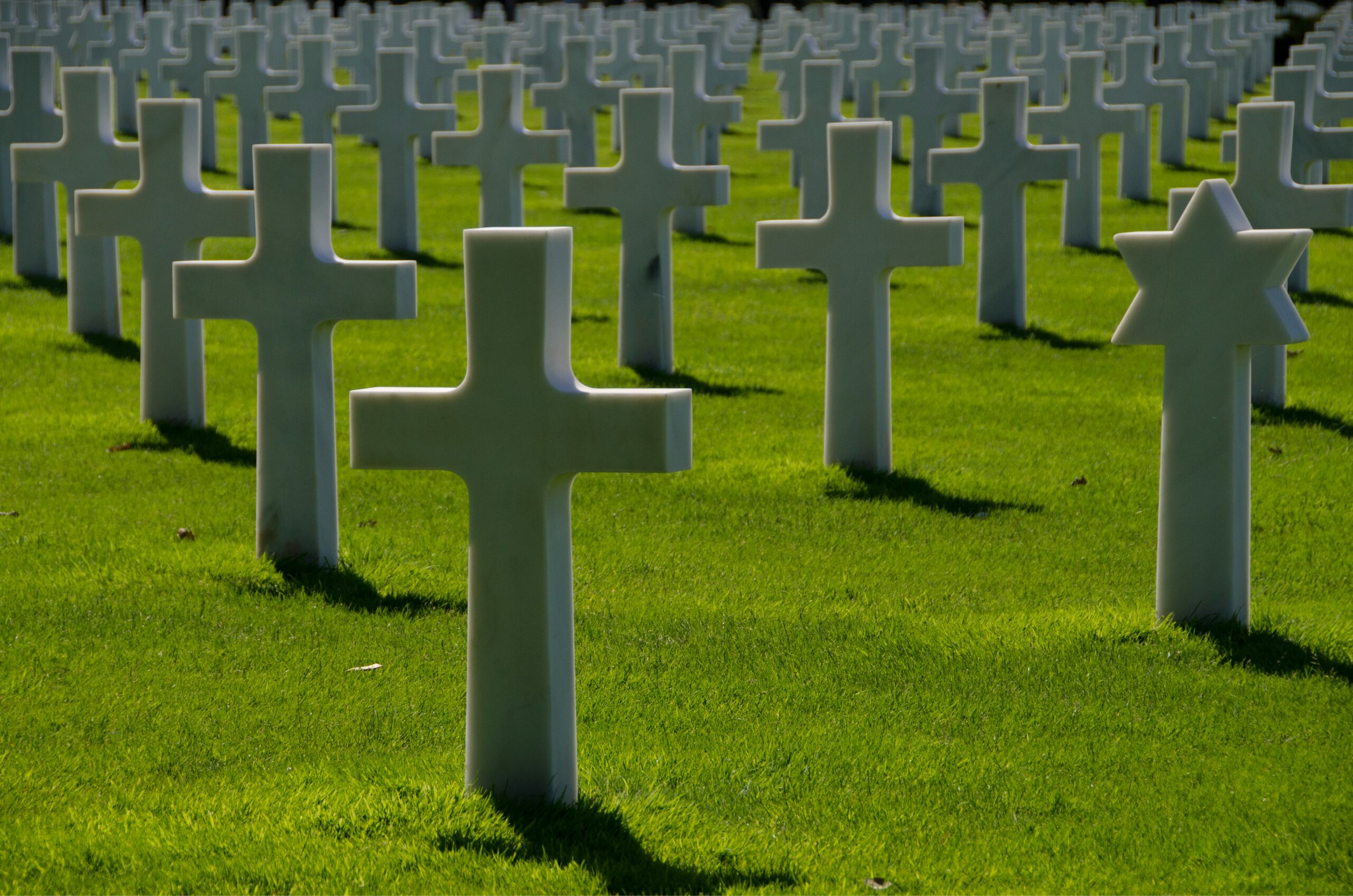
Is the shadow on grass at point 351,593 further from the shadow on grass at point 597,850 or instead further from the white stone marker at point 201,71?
the white stone marker at point 201,71

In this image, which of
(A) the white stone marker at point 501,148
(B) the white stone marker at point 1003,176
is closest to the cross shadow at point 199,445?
(A) the white stone marker at point 501,148

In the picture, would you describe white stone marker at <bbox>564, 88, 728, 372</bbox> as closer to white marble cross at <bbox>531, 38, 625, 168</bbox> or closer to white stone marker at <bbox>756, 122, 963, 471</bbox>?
white stone marker at <bbox>756, 122, 963, 471</bbox>

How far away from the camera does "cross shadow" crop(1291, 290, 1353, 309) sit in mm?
12156

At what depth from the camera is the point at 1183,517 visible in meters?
5.64

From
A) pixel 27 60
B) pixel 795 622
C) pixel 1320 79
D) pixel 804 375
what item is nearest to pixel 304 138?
pixel 27 60

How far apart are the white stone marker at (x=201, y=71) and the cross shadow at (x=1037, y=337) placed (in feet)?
32.9

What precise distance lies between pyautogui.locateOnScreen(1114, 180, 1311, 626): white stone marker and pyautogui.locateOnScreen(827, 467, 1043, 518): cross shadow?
176 centimetres

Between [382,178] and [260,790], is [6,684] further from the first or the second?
[382,178]

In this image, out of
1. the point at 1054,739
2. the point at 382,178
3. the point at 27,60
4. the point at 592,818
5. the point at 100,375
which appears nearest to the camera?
the point at 592,818

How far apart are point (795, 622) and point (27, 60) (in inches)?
351

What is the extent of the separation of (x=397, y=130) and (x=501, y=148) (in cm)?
235

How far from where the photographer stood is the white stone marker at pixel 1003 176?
460 inches

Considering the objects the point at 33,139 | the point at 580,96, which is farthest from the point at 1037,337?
the point at 33,139

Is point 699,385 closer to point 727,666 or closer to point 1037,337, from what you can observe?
point 1037,337
